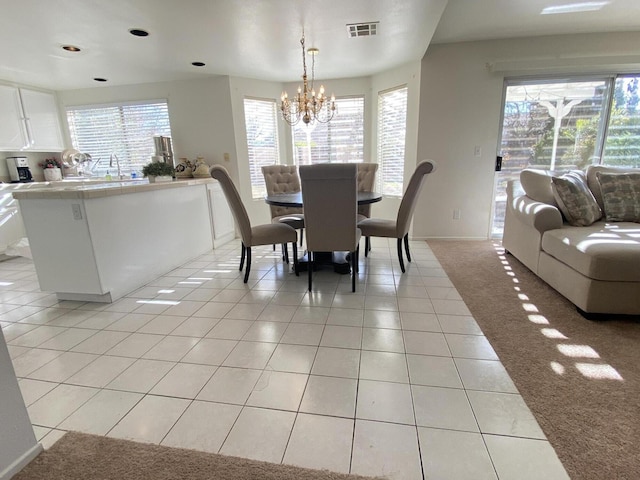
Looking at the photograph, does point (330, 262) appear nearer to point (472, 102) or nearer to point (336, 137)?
point (336, 137)

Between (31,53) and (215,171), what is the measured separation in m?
2.60

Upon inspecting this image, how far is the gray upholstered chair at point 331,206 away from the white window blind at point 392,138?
215cm

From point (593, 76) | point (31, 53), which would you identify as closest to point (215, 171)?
point (31, 53)

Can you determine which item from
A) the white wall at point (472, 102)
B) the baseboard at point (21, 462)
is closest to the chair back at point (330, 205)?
the baseboard at point (21, 462)

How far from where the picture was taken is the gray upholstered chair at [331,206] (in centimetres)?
239

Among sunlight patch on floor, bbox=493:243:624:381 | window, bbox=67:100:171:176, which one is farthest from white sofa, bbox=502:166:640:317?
window, bbox=67:100:171:176

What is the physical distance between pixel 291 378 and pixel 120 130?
4.97 m

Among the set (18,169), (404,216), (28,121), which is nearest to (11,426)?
(404,216)

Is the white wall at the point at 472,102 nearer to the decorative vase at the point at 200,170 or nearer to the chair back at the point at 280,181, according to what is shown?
the chair back at the point at 280,181

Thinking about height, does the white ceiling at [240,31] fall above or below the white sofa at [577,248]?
above

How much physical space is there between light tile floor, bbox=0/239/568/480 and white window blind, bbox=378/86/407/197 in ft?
7.46

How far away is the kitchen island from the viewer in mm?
2369

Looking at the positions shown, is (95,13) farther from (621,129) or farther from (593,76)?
(621,129)

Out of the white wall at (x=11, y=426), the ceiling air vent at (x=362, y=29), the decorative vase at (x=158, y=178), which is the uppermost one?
the ceiling air vent at (x=362, y=29)
